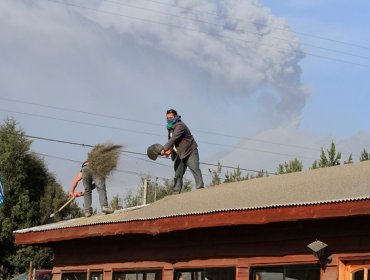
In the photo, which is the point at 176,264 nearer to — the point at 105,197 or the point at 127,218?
the point at 127,218

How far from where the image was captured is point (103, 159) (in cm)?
1426

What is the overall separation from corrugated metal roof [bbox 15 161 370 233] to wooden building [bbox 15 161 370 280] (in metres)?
0.02

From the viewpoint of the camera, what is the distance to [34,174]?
33.9 metres

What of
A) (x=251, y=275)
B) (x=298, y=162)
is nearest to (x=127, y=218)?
(x=251, y=275)

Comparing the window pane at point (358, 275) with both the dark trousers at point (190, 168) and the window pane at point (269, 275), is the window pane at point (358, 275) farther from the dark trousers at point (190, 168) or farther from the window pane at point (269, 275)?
the dark trousers at point (190, 168)

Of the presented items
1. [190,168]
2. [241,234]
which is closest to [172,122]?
[190,168]

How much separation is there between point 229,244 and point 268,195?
82 centimetres

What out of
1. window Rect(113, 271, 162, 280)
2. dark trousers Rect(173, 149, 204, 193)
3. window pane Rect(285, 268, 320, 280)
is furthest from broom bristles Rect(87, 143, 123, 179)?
window pane Rect(285, 268, 320, 280)

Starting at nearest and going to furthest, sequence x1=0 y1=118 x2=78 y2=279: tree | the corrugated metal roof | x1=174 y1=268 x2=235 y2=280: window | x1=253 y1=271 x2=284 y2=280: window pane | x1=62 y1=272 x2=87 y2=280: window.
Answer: the corrugated metal roof → x1=253 y1=271 x2=284 y2=280: window pane → x1=174 y1=268 x2=235 y2=280: window → x1=62 y1=272 x2=87 y2=280: window → x1=0 y1=118 x2=78 y2=279: tree

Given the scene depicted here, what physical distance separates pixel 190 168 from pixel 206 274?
3.72m

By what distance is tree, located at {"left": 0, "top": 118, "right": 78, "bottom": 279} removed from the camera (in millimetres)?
30219

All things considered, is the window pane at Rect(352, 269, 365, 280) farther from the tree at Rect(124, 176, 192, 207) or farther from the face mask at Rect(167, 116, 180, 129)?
the tree at Rect(124, 176, 192, 207)

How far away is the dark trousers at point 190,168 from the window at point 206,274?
3083 mm

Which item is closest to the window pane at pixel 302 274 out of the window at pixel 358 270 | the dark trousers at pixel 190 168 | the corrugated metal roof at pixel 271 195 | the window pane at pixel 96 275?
the window at pixel 358 270
